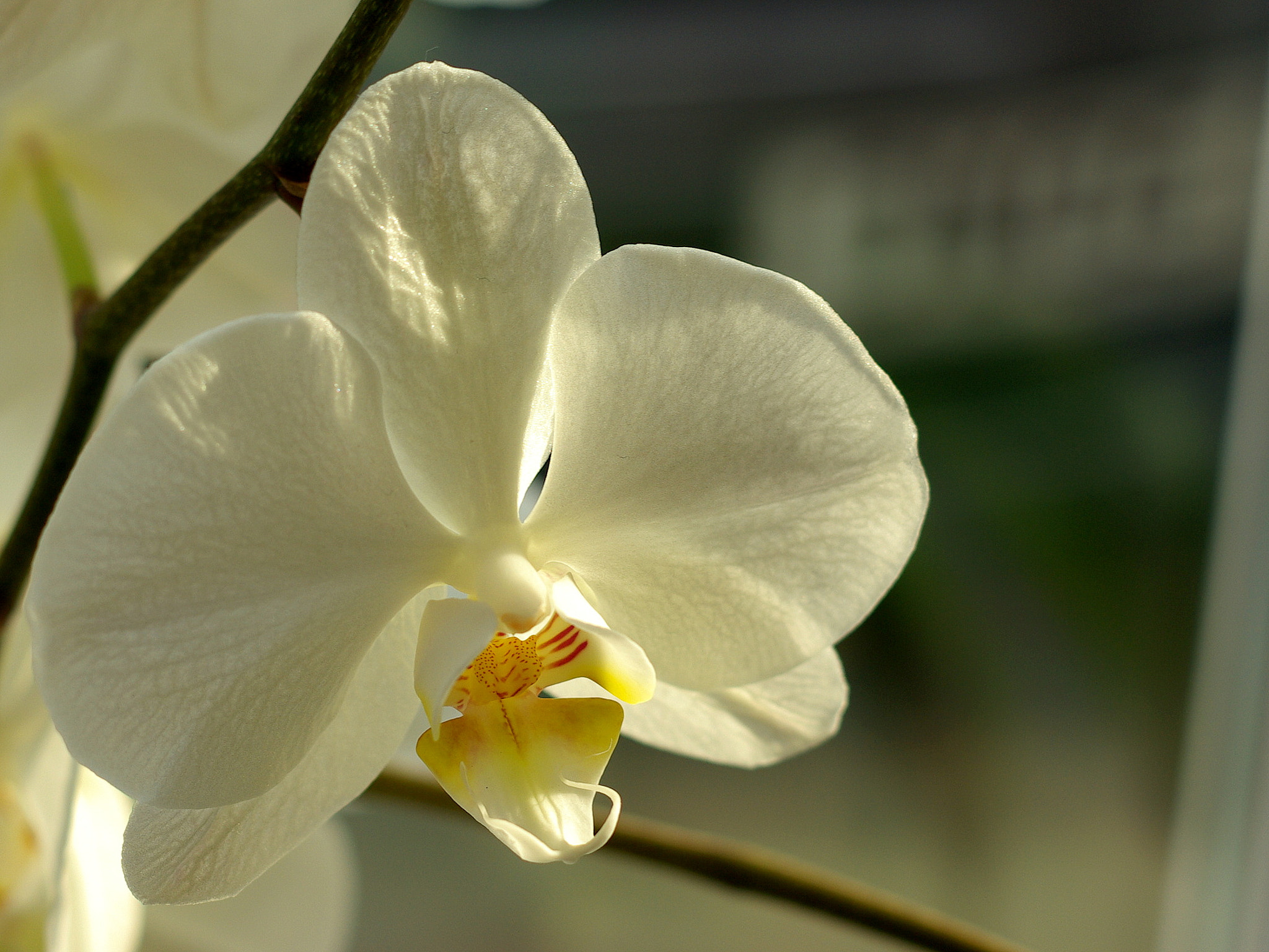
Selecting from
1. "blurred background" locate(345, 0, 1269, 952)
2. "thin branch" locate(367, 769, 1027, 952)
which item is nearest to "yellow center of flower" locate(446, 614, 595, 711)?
"thin branch" locate(367, 769, 1027, 952)

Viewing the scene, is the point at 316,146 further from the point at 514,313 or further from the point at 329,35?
the point at 329,35

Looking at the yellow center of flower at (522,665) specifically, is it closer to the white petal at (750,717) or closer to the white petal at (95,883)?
the white petal at (750,717)

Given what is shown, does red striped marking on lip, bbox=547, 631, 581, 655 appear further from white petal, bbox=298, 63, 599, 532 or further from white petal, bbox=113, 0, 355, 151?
white petal, bbox=113, 0, 355, 151

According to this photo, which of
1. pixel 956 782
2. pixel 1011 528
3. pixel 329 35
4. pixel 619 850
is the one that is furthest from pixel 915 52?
pixel 619 850

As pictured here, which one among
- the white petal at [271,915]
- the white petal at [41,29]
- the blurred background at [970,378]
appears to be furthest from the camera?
the blurred background at [970,378]

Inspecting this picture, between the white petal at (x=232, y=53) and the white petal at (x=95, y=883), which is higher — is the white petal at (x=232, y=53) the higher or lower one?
the higher one

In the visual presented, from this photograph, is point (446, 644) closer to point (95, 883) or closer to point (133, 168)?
point (95, 883)

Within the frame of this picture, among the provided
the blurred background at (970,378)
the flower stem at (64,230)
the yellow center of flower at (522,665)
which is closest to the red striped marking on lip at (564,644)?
the yellow center of flower at (522,665)
